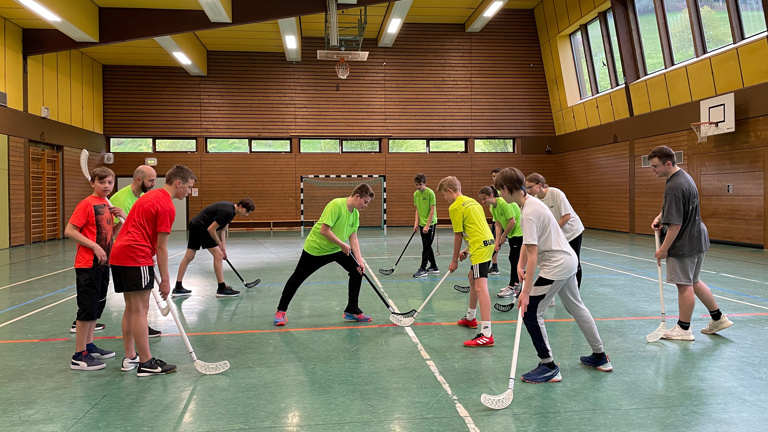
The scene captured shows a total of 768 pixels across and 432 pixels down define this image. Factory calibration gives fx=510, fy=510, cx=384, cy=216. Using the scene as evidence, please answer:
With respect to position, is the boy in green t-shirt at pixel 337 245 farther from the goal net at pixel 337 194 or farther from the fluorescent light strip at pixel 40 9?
the goal net at pixel 337 194

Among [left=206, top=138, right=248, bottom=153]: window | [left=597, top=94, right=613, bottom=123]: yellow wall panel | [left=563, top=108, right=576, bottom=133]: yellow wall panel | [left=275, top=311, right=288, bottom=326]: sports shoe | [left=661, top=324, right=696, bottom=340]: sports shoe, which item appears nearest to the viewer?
[left=661, top=324, right=696, bottom=340]: sports shoe

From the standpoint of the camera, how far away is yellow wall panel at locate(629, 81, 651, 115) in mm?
15969

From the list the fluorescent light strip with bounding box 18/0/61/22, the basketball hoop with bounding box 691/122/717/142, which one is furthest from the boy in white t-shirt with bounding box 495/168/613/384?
the basketball hoop with bounding box 691/122/717/142

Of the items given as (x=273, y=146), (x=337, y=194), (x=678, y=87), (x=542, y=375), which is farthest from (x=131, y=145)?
(x=542, y=375)

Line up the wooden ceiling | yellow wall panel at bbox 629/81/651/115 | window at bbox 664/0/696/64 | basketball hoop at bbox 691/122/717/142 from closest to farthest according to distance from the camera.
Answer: the wooden ceiling → basketball hoop at bbox 691/122/717/142 → window at bbox 664/0/696/64 → yellow wall panel at bbox 629/81/651/115

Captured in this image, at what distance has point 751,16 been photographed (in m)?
12.0

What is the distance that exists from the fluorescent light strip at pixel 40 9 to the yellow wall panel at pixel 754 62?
52.5 ft

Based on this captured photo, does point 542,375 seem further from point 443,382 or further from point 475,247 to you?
point 475,247

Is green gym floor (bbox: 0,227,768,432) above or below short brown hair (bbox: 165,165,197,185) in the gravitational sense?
below

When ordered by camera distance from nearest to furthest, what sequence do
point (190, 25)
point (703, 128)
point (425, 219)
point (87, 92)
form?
point (425, 219) < point (190, 25) < point (703, 128) < point (87, 92)

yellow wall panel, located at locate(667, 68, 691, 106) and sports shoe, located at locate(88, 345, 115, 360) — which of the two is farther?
yellow wall panel, located at locate(667, 68, 691, 106)

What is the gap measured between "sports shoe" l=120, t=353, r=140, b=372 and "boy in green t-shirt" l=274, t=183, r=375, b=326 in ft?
5.42

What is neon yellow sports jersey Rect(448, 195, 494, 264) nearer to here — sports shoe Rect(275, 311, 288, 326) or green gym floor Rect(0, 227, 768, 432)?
green gym floor Rect(0, 227, 768, 432)

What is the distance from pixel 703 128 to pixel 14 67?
62.3 feet
